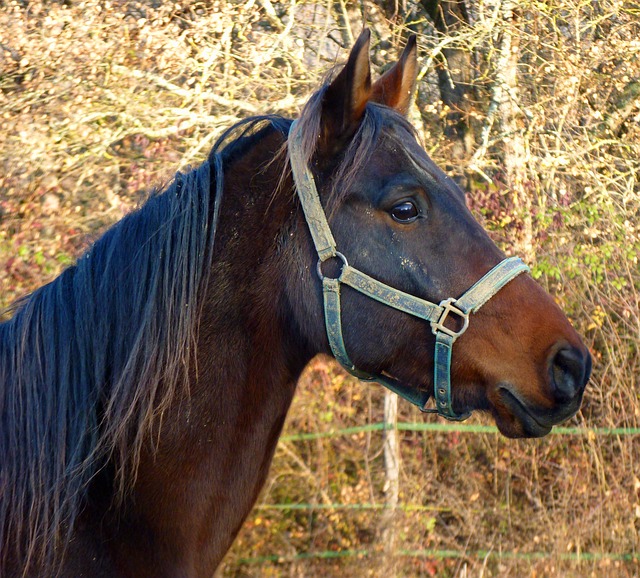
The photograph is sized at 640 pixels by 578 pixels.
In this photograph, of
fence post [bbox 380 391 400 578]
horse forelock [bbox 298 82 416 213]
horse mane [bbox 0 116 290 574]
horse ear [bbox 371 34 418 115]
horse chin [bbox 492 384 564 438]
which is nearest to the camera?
horse mane [bbox 0 116 290 574]

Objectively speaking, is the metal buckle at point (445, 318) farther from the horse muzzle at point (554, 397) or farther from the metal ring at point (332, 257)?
the metal ring at point (332, 257)

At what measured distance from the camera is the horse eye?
209 cm

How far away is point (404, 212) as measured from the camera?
2094mm

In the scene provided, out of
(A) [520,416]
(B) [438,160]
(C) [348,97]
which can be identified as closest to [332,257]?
(C) [348,97]

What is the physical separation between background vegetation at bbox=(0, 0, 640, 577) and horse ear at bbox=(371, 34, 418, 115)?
9.47 ft

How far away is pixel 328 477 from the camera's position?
17.6 ft

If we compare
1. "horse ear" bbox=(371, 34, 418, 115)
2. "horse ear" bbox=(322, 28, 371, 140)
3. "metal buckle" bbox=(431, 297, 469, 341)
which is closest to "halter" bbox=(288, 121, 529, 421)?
"metal buckle" bbox=(431, 297, 469, 341)

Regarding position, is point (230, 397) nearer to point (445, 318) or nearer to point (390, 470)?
point (445, 318)

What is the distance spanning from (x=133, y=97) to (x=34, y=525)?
432cm

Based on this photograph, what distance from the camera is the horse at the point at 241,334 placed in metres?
1.95

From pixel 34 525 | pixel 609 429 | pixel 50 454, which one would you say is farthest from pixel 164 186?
pixel 609 429

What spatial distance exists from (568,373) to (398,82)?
109 centimetres

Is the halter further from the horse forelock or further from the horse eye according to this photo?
the horse eye

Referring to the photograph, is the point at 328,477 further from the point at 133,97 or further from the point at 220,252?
the point at 220,252
